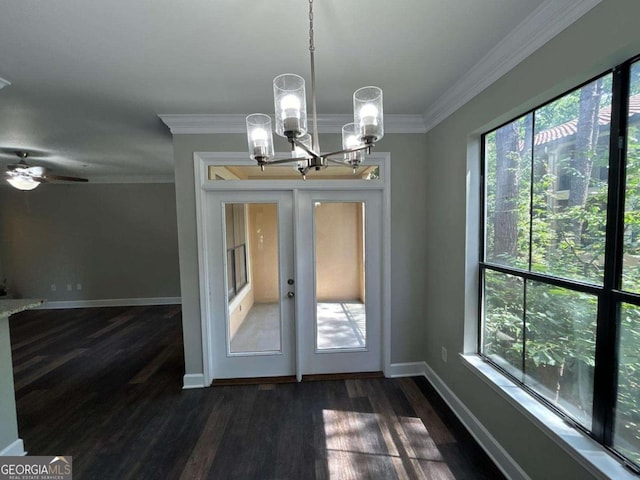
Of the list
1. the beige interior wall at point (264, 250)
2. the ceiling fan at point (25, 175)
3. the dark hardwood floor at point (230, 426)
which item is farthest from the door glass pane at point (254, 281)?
the ceiling fan at point (25, 175)

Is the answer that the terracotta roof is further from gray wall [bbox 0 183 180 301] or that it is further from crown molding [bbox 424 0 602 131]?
gray wall [bbox 0 183 180 301]

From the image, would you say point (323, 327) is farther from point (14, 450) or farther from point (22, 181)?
point (22, 181)

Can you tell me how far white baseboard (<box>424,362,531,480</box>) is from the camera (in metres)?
1.68

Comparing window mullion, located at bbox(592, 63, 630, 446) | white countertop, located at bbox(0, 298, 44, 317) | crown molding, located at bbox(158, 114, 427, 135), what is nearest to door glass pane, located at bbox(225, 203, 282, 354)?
crown molding, located at bbox(158, 114, 427, 135)

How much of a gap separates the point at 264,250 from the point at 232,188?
0.69m

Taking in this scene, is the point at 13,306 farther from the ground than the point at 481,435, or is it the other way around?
the point at 13,306

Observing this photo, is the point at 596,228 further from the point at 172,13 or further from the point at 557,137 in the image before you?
the point at 172,13

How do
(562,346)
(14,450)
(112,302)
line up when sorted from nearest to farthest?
(562,346)
(14,450)
(112,302)

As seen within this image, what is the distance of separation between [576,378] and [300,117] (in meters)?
1.87

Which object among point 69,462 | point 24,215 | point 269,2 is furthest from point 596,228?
point 24,215

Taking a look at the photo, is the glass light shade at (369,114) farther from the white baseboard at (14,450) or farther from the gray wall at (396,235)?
the white baseboard at (14,450)

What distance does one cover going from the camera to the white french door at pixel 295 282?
9.20 ft

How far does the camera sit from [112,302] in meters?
5.57

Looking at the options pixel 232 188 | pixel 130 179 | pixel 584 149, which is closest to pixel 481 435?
pixel 584 149
